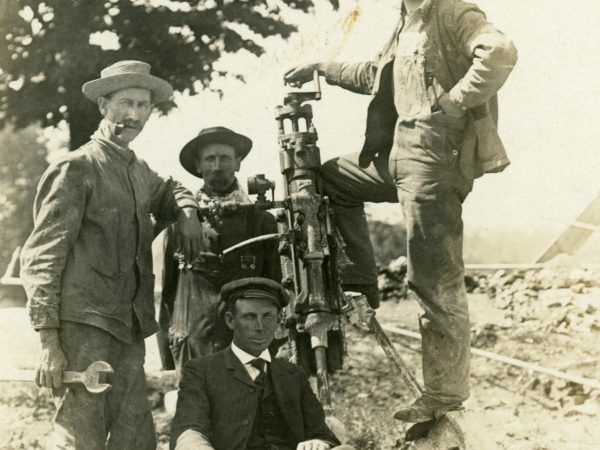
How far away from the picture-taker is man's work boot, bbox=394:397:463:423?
4.25 m

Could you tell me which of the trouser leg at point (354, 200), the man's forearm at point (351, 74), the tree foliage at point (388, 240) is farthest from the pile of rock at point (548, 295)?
the man's forearm at point (351, 74)

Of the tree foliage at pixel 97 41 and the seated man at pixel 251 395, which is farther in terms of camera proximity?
the tree foliage at pixel 97 41

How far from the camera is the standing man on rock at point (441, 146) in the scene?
14.0ft

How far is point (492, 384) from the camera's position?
688 cm

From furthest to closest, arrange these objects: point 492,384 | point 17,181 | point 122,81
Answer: point 17,181 < point 492,384 < point 122,81

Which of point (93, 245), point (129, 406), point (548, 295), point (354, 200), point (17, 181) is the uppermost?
point (17, 181)

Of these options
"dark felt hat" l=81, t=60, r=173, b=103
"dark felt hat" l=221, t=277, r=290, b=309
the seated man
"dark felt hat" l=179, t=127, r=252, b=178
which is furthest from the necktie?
"dark felt hat" l=179, t=127, r=252, b=178

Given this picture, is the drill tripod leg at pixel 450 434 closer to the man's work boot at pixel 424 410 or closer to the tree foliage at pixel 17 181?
the man's work boot at pixel 424 410

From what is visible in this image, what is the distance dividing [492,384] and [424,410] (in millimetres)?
2816

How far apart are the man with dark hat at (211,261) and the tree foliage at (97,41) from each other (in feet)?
4.35

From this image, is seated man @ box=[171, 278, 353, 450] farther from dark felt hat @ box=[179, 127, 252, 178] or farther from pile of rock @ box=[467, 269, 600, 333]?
pile of rock @ box=[467, 269, 600, 333]

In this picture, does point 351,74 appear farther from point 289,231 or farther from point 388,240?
point 388,240

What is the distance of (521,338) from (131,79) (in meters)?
4.30

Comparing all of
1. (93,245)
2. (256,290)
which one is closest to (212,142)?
(93,245)
